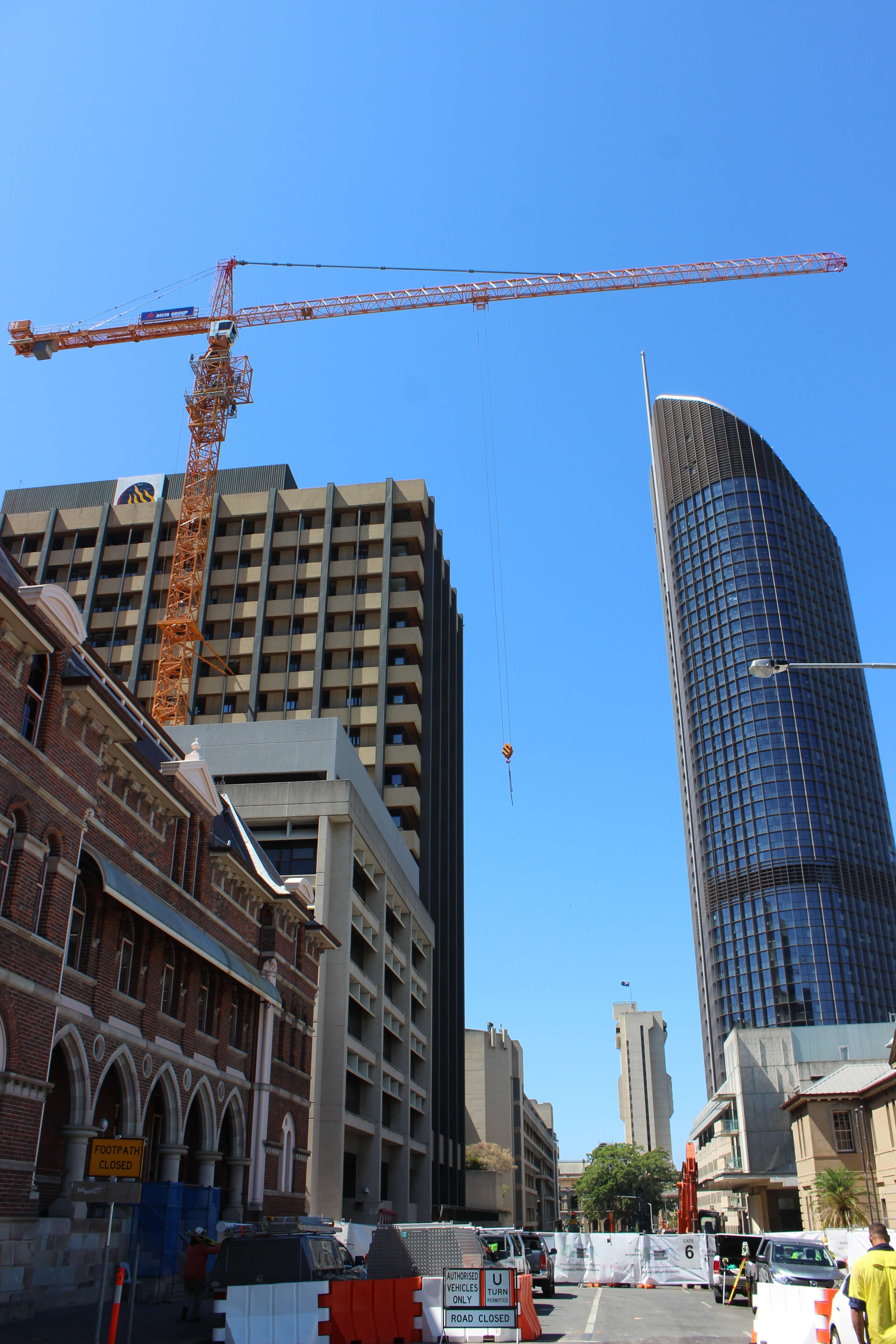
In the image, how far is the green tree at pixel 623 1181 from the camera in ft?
437

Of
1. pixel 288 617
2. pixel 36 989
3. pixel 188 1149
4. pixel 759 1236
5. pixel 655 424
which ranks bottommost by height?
pixel 759 1236

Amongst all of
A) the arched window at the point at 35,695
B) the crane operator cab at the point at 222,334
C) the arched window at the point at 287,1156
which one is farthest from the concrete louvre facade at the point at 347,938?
the crane operator cab at the point at 222,334

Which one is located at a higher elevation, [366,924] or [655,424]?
[655,424]

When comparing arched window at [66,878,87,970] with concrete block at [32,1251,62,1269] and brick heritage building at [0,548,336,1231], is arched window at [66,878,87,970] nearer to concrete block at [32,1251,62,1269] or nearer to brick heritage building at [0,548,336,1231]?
brick heritage building at [0,548,336,1231]

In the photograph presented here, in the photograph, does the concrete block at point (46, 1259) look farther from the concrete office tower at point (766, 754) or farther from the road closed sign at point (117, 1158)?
the concrete office tower at point (766, 754)

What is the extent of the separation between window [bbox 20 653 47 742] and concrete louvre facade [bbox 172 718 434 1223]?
26.7m

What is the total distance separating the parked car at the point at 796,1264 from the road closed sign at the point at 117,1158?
13766 millimetres

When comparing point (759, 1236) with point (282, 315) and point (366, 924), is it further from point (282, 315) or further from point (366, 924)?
point (282, 315)

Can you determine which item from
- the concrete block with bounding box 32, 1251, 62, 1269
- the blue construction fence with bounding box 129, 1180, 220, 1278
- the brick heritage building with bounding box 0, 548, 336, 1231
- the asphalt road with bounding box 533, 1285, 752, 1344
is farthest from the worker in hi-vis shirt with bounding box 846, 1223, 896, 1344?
the concrete block with bounding box 32, 1251, 62, 1269

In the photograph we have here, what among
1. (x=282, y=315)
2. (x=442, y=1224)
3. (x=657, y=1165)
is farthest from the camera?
(x=657, y=1165)

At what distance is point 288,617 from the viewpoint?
85.0 metres

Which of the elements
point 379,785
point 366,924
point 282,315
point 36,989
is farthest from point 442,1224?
point 282,315

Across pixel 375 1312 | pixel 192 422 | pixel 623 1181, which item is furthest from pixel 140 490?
pixel 623 1181

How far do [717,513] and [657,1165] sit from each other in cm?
10072
